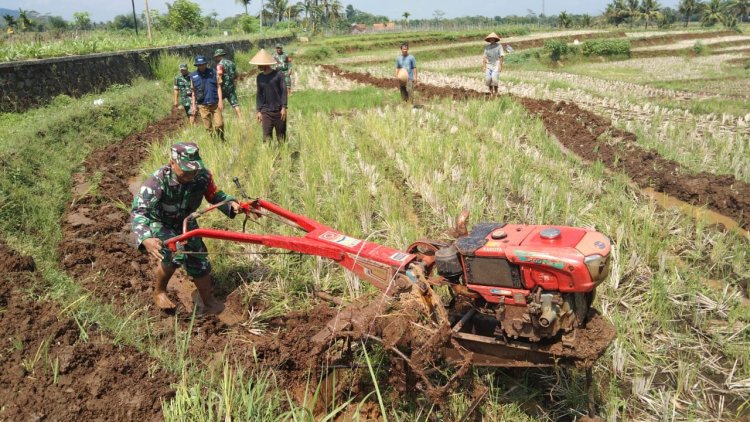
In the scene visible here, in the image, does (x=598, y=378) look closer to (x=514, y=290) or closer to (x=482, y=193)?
(x=514, y=290)

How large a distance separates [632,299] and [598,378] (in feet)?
2.72

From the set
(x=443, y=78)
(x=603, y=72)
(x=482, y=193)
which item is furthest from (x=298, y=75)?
(x=482, y=193)

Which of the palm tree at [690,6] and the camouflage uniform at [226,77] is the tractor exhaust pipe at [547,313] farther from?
the palm tree at [690,6]

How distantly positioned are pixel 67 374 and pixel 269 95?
5.21 meters

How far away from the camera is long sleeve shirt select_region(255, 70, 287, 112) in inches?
306

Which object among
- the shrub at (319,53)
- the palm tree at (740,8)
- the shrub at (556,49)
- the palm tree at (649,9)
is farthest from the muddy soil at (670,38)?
the palm tree at (740,8)

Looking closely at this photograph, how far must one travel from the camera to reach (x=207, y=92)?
28.6 ft

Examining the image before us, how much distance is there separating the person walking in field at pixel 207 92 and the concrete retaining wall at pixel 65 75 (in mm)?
4416

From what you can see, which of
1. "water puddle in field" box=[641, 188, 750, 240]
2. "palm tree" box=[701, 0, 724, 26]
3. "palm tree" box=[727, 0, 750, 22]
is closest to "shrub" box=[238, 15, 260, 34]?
"water puddle in field" box=[641, 188, 750, 240]

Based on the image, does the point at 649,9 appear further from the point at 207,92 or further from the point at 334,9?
the point at 207,92

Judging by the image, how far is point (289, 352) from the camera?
345 centimetres

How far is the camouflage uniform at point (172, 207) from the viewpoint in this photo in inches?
155

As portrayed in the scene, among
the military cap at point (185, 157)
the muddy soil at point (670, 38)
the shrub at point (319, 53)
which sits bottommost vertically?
the military cap at point (185, 157)

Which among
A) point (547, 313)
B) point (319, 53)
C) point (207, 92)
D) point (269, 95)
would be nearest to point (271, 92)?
point (269, 95)
